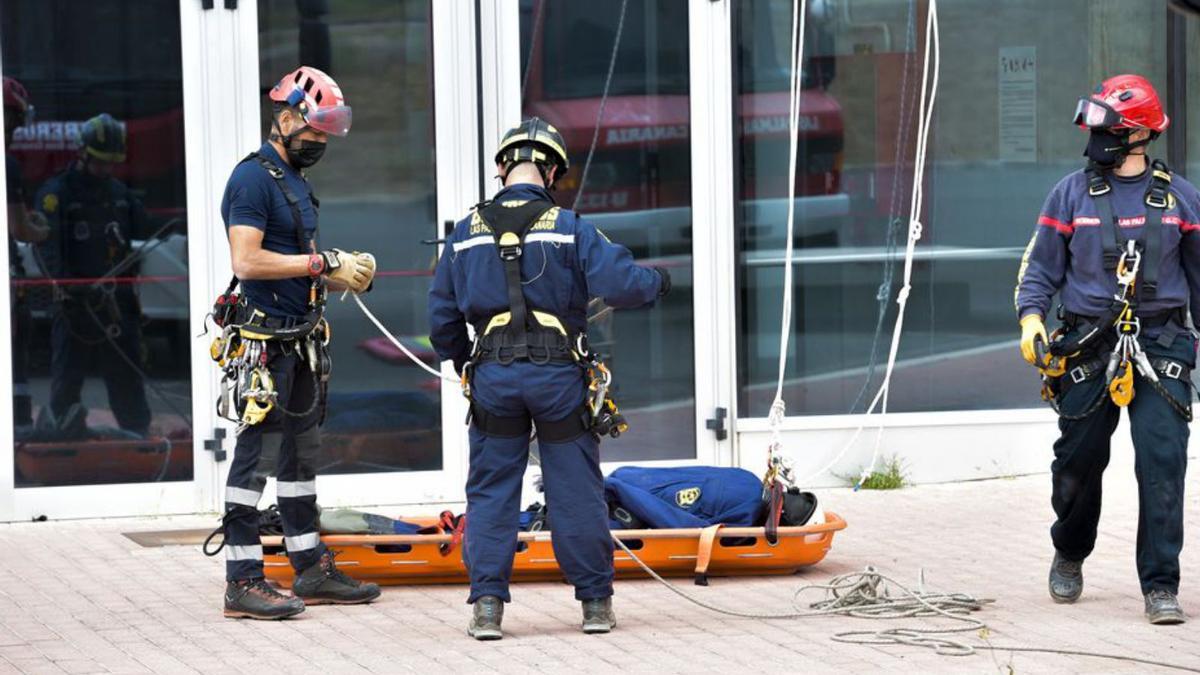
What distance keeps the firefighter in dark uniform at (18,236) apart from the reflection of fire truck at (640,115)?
262cm

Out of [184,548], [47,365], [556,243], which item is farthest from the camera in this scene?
[47,365]

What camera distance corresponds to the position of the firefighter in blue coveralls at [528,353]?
7.58 metres

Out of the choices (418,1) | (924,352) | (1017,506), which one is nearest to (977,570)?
(1017,506)

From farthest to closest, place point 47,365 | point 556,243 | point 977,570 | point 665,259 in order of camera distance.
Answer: point 665,259 → point 47,365 → point 977,570 → point 556,243

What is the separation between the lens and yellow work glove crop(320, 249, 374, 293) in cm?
810

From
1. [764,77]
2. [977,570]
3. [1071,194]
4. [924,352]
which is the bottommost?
[977,570]

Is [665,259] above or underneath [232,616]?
above

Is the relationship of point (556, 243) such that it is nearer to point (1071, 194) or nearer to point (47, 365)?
point (1071, 194)

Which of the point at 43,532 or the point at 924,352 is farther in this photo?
the point at 924,352

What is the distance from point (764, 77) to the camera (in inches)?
438

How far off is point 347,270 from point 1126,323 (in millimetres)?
3080

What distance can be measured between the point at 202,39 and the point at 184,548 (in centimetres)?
265

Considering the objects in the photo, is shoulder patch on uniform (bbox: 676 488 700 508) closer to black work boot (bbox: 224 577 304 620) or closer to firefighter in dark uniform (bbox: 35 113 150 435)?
black work boot (bbox: 224 577 304 620)

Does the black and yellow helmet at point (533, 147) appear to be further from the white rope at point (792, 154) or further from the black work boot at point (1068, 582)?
the black work boot at point (1068, 582)
